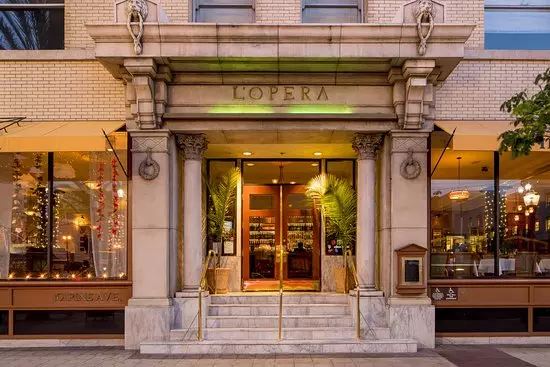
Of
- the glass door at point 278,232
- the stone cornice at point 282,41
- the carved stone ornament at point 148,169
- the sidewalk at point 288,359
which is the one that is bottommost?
the sidewalk at point 288,359

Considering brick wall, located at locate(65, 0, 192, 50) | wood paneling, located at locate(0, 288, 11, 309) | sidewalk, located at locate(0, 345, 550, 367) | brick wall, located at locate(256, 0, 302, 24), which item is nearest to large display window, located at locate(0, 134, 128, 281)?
wood paneling, located at locate(0, 288, 11, 309)

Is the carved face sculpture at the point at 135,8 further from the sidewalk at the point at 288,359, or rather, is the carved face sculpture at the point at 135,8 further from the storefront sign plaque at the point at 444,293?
the storefront sign plaque at the point at 444,293

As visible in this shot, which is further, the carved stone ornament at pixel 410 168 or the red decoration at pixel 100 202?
the red decoration at pixel 100 202

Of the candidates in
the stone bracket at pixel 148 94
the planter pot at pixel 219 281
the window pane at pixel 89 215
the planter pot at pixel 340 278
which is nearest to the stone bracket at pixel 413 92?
the planter pot at pixel 340 278

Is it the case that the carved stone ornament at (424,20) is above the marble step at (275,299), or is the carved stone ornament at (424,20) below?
above

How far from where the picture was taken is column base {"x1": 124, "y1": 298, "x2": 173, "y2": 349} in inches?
436

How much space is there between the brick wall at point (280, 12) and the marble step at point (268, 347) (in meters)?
6.57

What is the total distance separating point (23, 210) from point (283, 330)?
6.14 metres

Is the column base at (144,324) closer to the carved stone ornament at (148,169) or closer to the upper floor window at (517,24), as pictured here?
the carved stone ornament at (148,169)

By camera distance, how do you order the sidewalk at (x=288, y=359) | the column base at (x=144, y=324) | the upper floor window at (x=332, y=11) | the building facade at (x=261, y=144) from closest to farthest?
the sidewalk at (x=288, y=359) < the building facade at (x=261, y=144) < the column base at (x=144, y=324) < the upper floor window at (x=332, y=11)

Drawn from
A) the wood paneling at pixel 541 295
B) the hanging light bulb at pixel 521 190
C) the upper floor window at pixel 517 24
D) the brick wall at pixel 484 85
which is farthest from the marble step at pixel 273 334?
the upper floor window at pixel 517 24

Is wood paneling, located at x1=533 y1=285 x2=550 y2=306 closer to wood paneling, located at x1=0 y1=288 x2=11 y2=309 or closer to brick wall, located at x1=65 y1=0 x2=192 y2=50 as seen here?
brick wall, located at x1=65 y1=0 x2=192 y2=50

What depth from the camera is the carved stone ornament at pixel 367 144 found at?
39.0ft

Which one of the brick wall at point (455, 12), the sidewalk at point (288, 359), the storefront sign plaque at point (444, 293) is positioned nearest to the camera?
the sidewalk at point (288, 359)
